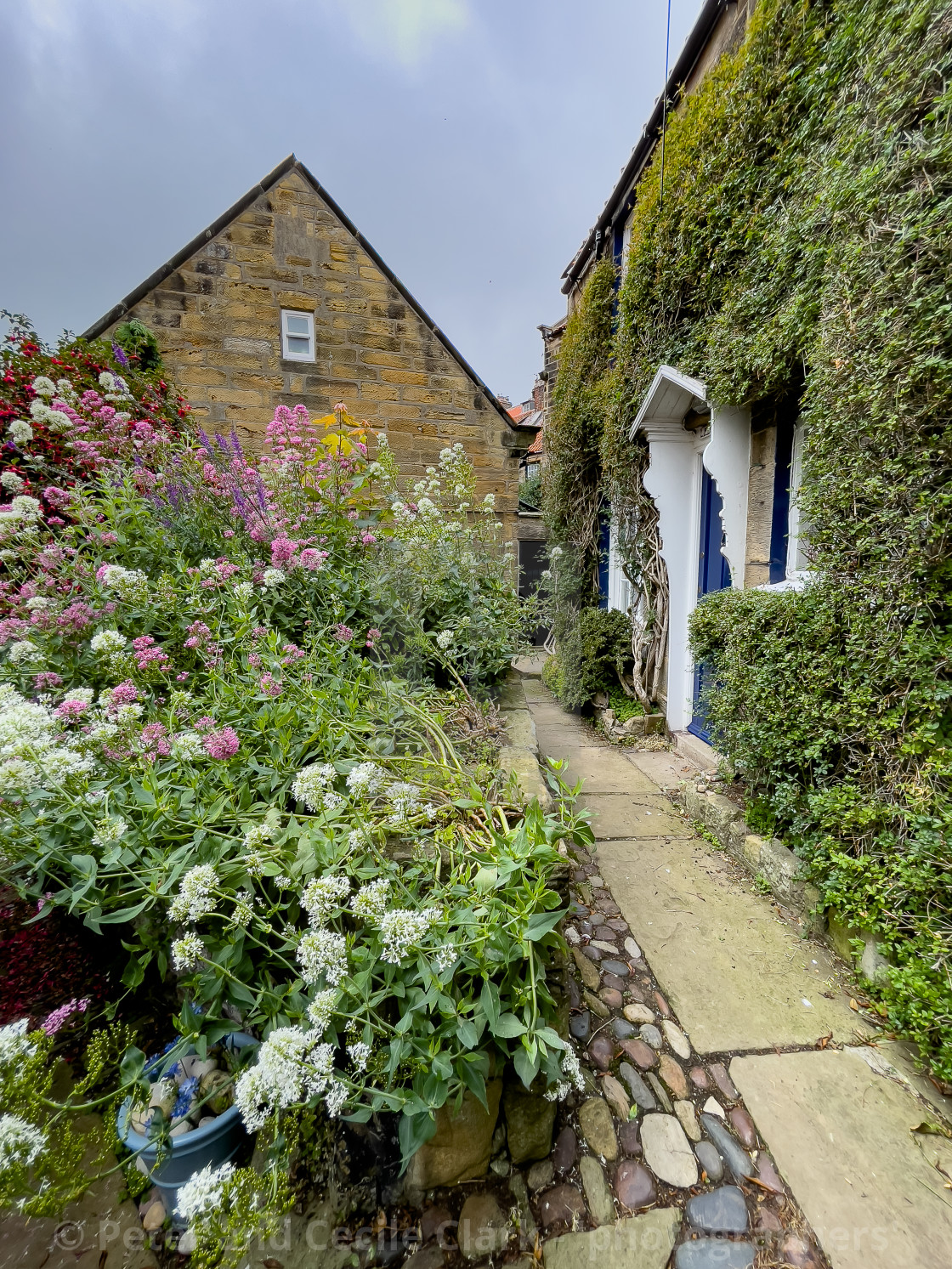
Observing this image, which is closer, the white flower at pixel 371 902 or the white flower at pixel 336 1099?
the white flower at pixel 336 1099

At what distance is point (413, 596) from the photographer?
8.10ft

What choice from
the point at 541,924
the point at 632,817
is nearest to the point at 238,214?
the point at 632,817

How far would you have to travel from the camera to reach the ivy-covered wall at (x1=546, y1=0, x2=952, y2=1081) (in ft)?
5.34

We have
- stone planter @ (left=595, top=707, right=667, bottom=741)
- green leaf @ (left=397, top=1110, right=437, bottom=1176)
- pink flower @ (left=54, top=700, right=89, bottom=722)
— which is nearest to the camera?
green leaf @ (left=397, top=1110, right=437, bottom=1176)

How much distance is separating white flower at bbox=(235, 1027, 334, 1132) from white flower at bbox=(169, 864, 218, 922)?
29 cm

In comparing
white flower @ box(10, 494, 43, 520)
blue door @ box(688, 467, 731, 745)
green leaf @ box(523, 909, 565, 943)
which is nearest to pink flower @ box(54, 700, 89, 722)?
white flower @ box(10, 494, 43, 520)

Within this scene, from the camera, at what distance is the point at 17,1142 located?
0.82m

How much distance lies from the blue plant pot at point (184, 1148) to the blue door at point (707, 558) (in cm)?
347

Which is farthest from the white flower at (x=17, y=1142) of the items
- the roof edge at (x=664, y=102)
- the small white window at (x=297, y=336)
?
the roof edge at (x=664, y=102)

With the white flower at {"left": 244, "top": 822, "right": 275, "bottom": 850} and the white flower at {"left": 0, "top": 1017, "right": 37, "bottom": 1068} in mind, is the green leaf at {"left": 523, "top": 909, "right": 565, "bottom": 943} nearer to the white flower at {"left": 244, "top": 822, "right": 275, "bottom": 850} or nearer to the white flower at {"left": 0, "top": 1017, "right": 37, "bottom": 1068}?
the white flower at {"left": 244, "top": 822, "right": 275, "bottom": 850}

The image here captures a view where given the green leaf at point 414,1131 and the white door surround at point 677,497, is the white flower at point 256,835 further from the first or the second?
the white door surround at point 677,497

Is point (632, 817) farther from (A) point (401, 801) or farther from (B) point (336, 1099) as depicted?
(B) point (336, 1099)

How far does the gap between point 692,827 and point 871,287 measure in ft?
8.63

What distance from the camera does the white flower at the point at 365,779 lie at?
4.13ft
